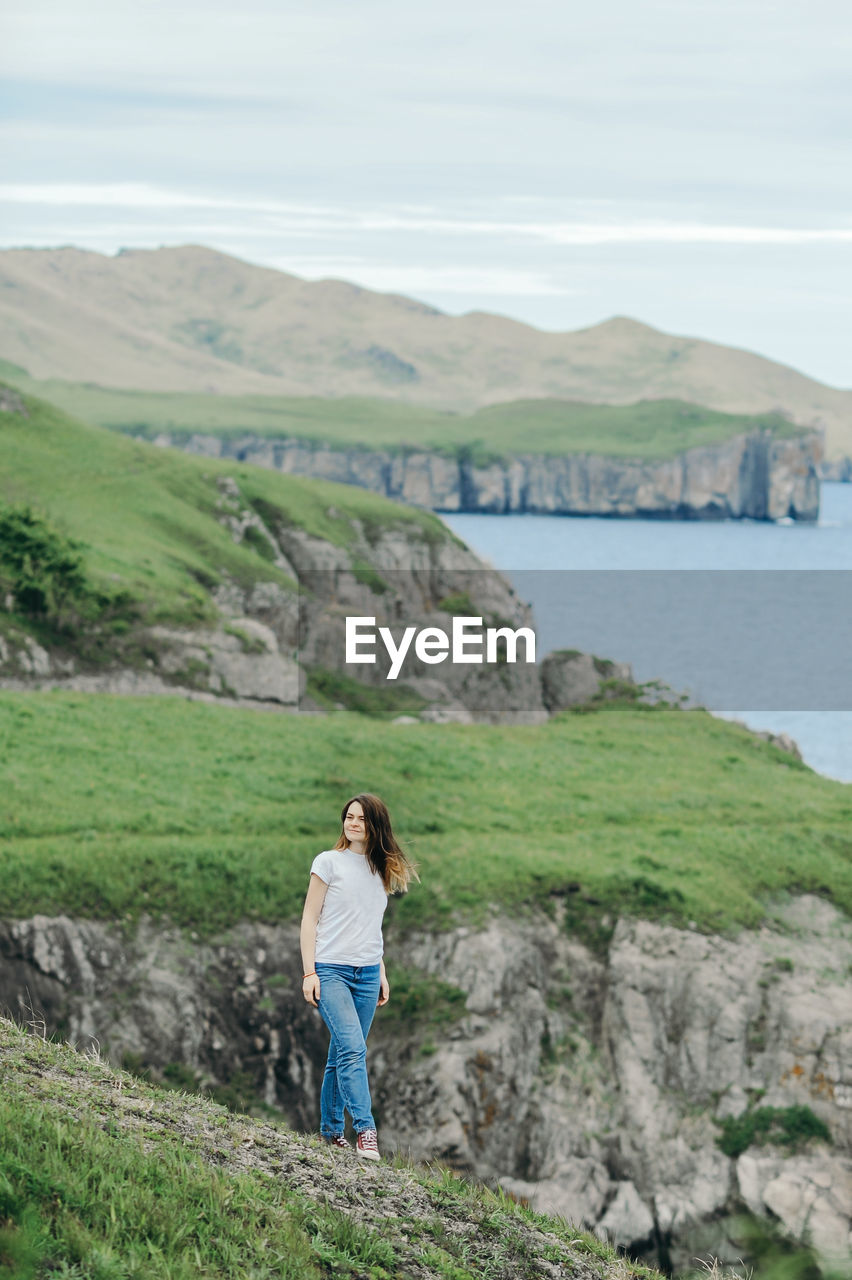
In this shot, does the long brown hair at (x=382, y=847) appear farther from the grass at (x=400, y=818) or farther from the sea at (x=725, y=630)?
the sea at (x=725, y=630)

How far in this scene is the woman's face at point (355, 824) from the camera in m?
12.3

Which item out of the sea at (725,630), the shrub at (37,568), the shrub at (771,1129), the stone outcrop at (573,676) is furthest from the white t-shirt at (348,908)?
the stone outcrop at (573,676)

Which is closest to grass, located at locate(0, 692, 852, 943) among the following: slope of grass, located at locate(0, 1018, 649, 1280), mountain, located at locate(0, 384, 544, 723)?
mountain, located at locate(0, 384, 544, 723)

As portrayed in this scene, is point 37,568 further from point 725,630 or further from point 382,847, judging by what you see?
point 725,630

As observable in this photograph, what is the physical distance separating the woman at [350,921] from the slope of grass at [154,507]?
38.6 meters

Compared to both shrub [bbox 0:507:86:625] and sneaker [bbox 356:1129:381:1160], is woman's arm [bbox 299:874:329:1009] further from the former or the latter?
shrub [bbox 0:507:86:625]

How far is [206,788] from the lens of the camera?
113ft

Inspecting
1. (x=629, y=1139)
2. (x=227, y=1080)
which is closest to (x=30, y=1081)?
(x=227, y=1080)

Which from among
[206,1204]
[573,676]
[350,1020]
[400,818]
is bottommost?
[400,818]

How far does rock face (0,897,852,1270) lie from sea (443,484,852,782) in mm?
29339

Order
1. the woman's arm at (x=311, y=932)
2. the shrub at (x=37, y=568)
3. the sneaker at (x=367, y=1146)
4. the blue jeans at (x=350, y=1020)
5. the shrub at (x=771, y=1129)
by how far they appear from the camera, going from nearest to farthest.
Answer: the woman's arm at (x=311, y=932), the blue jeans at (x=350, y=1020), the sneaker at (x=367, y=1146), the shrub at (x=771, y=1129), the shrub at (x=37, y=568)

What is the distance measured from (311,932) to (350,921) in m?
0.41

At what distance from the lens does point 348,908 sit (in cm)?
1231

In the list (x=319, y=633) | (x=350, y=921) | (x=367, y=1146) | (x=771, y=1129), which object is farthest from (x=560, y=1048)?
(x=319, y=633)
